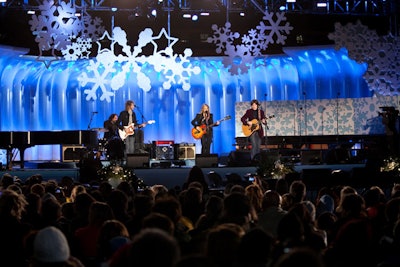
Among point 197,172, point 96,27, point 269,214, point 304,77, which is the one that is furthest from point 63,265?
point 304,77

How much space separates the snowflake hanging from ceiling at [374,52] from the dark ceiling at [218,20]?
1.54ft

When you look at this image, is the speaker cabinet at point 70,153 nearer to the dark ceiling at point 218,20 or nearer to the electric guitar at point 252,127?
the dark ceiling at point 218,20

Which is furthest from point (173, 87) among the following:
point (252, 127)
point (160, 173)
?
point (160, 173)

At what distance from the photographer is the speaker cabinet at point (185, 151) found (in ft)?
68.9

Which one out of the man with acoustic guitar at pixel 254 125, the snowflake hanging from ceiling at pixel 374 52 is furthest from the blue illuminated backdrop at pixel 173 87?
the man with acoustic guitar at pixel 254 125

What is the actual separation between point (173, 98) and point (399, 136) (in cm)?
843

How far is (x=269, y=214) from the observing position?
7113 millimetres

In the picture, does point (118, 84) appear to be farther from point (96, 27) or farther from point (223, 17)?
point (223, 17)

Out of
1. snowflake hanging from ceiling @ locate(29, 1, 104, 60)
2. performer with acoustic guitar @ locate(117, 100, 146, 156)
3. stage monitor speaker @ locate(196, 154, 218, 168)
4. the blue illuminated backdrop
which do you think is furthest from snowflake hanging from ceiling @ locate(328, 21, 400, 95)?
snowflake hanging from ceiling @ locate(29, 1, 104, 60)

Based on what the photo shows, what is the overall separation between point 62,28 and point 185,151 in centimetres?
500

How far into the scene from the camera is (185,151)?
21109mm

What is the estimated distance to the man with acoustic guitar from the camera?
18047mm

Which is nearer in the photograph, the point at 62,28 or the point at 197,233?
the point at 197,233

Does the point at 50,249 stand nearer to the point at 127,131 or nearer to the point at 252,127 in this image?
the point at 252,127
